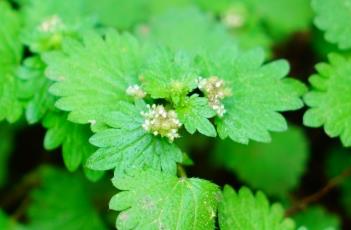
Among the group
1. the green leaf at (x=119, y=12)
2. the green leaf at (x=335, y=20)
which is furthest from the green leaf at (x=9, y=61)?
the green leaf at (x=335, y=20)

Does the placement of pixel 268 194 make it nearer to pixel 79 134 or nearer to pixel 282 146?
pixel 282 146

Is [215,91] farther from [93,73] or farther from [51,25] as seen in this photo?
[51,25]

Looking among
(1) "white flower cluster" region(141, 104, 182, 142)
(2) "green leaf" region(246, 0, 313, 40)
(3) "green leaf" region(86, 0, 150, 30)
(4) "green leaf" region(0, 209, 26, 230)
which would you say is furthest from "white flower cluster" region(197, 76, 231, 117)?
(2) "green leaf" region(246, 0, 313, 40)

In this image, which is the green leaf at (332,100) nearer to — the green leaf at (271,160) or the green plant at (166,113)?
the green plant at (166,113)

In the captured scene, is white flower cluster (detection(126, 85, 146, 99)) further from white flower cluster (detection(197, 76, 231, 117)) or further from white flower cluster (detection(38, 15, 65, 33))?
white flower cluster (detection(38, 15, 65, 33))

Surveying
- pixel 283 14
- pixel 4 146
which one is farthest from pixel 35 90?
pixel 283 14

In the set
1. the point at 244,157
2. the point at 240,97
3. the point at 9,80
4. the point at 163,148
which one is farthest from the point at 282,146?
the point at 9,80
